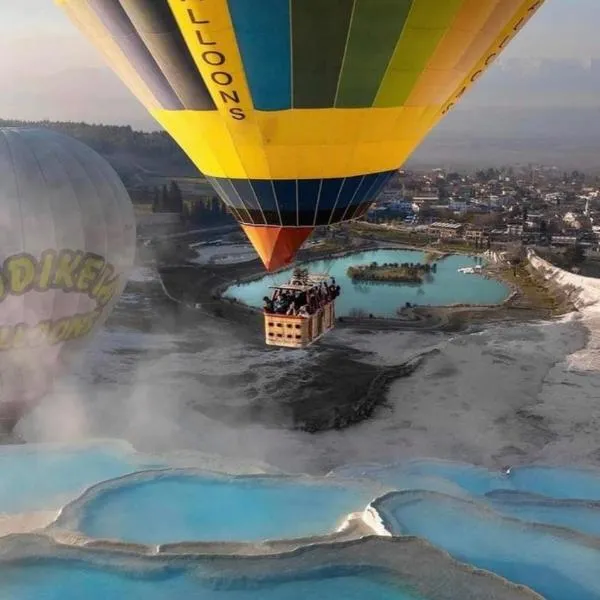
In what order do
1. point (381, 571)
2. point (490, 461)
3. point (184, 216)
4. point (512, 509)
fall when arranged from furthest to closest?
point (184, 216)
point (490, 461)
point (512, 509)
point (381, 571)

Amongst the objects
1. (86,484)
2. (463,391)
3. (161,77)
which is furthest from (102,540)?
(463,391)

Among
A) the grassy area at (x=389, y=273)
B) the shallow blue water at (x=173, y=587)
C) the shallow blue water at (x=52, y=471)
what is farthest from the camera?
the grassy area at (x=389, y=273)

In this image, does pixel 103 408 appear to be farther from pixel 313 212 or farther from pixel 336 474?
pixel 313 212

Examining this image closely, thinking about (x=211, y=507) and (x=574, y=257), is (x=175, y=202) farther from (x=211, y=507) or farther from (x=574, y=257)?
(x=211, y=507)

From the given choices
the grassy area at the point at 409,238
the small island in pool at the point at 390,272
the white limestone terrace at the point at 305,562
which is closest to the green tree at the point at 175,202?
the grassy area at the point at 409,238

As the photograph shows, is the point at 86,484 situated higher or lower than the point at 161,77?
lower

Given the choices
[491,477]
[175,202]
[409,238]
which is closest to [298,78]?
[491,477]

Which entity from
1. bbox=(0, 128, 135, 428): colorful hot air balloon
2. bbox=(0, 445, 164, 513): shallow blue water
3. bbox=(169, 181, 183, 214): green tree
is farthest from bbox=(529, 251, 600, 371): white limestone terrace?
bbox=(169, 181, 183, 214): green tree

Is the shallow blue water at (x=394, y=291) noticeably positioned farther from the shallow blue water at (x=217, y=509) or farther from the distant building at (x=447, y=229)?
the shallow blue water at (x=217, y=509)
